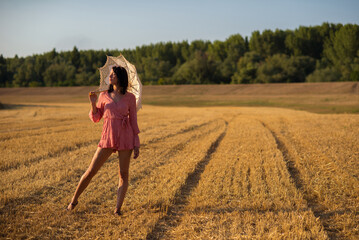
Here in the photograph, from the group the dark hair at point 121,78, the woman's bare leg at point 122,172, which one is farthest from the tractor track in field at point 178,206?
the dark hair at point 121,78

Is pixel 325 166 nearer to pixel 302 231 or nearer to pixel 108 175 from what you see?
pixel 302 231

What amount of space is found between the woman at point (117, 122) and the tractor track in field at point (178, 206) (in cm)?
80

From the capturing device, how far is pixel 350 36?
76.8 metres

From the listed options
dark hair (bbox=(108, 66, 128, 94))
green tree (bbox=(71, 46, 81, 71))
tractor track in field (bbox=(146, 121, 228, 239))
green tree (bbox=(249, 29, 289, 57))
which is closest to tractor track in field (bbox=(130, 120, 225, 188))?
tractor track in field (bbox=(146, 121, 228, 239))

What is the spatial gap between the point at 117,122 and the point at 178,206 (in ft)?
6.28

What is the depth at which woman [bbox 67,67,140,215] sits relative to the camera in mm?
5207

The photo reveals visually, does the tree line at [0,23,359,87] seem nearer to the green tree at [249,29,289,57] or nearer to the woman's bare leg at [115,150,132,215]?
the green tree at [249,29,289,57]

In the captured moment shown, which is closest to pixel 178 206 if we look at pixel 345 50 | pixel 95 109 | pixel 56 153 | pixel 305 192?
pixel 95 109

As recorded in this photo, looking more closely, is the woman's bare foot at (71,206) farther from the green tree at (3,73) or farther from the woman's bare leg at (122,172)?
the green tree at (3,73)

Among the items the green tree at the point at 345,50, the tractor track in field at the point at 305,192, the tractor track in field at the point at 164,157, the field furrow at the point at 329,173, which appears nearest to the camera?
the tractor track in field at the point at 305,192

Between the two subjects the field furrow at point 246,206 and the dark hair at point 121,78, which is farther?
the dark hair at point 121,78

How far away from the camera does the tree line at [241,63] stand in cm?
7269

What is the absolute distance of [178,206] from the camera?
593 centimetres

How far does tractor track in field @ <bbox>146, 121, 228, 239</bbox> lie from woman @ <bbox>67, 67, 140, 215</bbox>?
801 mm
